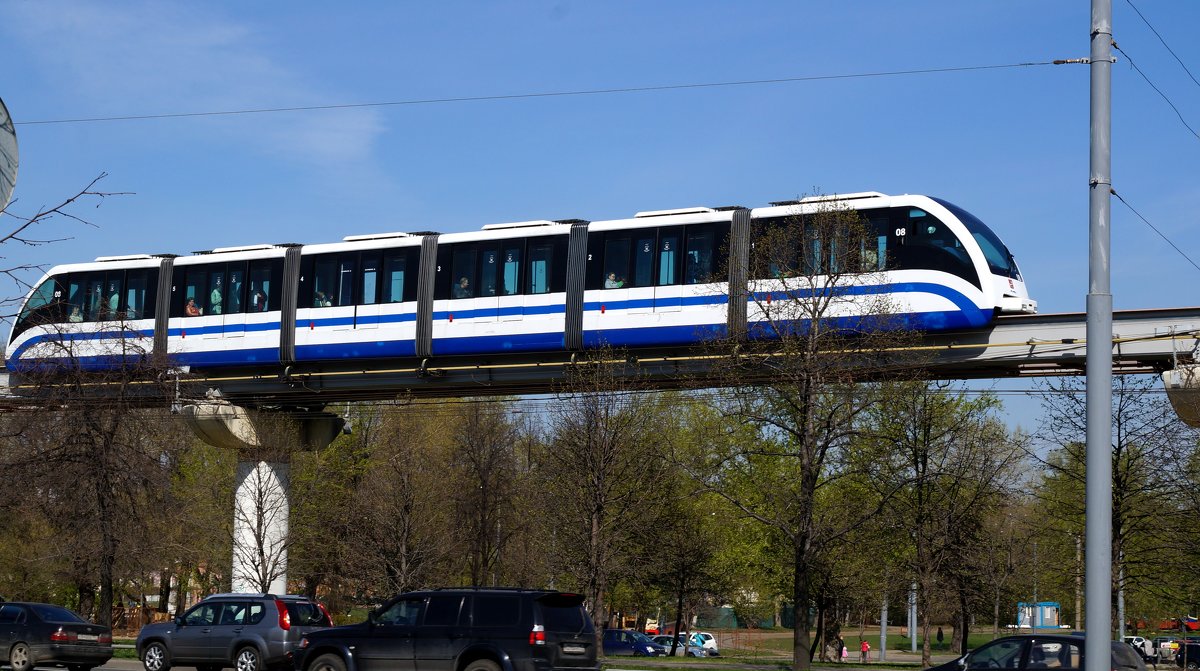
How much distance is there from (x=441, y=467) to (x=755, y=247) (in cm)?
2956

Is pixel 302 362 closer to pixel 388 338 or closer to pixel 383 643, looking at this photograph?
pixel 388 338

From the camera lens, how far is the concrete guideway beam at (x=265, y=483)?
135 ft

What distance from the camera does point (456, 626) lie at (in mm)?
18516

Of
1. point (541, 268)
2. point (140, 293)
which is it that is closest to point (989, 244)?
point (541, 268)

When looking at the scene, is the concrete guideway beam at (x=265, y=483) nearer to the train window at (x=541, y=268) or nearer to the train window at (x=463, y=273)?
the train window at (x=463, y=273)

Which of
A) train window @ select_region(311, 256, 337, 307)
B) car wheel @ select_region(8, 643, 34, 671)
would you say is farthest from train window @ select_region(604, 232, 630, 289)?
car wheel @ select_region(8, 643, 34, 671)

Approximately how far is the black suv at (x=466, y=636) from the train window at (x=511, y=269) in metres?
14.3

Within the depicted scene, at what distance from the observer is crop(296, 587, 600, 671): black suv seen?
18.1 meters

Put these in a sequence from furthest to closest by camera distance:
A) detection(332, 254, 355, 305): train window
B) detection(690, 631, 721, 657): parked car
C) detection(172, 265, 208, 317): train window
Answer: detection(690, 631, 721, 657): parked car → detection(172, 265, 208, 317): train window → detection(332, 254, 355, 305): train window

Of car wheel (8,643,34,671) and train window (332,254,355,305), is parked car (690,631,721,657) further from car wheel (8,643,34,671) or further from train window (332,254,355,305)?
car wheel (8,643,34,671)

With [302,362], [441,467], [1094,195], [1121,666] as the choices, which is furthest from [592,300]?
[441,467]

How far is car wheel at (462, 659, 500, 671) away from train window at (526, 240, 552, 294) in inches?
599

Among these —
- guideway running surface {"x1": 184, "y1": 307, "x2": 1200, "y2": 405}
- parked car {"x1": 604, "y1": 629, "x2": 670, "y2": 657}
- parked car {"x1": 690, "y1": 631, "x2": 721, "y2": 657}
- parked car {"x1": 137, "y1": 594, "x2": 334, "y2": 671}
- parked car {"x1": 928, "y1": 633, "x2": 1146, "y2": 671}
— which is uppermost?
guideway running surface {"x1": 184, "y1": 307, "x2": 1200, "y2": 405}

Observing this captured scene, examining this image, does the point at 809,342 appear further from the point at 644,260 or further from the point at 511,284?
the point at 511,284
